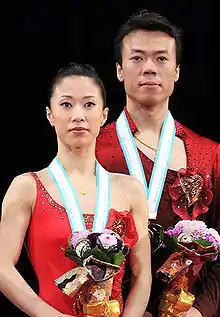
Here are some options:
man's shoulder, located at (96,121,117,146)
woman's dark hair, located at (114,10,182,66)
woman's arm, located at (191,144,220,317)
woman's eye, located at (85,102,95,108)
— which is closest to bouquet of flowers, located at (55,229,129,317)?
woman's eye, located at (85,102,95,108)

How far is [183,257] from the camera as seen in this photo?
121 inches

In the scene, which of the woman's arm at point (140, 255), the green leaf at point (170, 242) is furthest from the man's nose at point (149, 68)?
the green leaf at point (170, 242)

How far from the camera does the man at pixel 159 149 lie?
3301mm

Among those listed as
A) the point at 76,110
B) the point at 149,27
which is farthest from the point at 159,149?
the point at 76,110

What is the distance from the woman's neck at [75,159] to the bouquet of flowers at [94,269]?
287 mm

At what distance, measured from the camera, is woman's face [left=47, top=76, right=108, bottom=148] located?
9.37 feet

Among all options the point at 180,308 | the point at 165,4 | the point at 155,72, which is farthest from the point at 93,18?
the point at 180,308

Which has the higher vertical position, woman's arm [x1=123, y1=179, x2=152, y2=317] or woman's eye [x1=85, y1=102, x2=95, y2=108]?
woman's eye [x1=85, y1=102, x2=95, y2=108]

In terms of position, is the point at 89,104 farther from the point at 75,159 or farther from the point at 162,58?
the point at 162,58

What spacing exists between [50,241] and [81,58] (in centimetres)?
124

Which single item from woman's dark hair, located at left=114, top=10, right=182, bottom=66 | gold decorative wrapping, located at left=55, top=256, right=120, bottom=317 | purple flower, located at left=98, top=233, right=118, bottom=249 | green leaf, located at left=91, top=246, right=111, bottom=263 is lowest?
gold decorative wrapping, located at left=55, top=256, right=120, bottom=317

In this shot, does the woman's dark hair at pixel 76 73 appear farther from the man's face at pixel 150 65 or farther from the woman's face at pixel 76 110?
the man's face at pixel 150 65

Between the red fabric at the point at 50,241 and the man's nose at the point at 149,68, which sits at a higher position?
the man's nose at the point at 149,68

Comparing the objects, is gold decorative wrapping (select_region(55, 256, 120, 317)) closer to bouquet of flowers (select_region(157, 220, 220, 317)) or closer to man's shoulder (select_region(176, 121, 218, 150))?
bouquet of flowers (select_region(157, 220, 220, 317))
